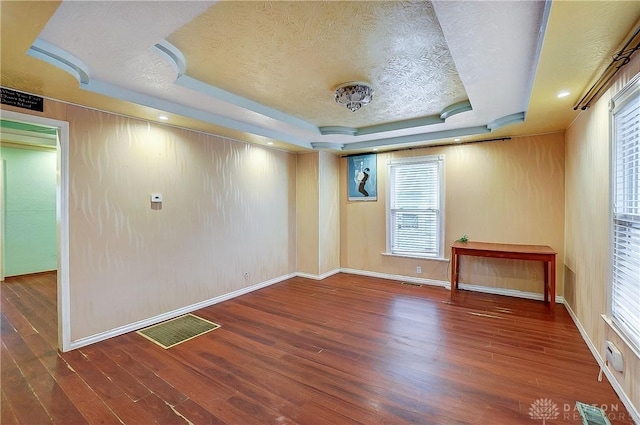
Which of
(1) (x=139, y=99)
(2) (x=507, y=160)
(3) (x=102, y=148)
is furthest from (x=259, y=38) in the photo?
(2) (x=507, y=160)

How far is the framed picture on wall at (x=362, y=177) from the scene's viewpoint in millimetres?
5520

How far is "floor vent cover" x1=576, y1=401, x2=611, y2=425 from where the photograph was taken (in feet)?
6.05

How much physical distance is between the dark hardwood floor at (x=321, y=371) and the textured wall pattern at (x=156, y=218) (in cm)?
45

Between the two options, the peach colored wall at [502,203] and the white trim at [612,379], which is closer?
the white trim at [612,379]

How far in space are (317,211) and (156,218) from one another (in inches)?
105

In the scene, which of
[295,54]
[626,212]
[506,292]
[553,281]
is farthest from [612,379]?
[295,54]

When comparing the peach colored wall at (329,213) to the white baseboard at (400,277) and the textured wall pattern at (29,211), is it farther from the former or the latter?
the textured wall pattern at (29,211)

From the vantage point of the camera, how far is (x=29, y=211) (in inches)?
214

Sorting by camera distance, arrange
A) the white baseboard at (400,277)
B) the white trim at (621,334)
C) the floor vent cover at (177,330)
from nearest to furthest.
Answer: the white trim at (621,334) < the floor vent cover at (177,330) < the white baseboard at (400,277)

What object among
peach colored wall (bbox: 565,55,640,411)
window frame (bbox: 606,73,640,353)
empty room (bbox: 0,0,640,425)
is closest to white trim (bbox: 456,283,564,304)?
empty room (bbox: 0,0,640,425)

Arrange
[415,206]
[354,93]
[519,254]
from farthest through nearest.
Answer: [415,206]
[519,254]
[354,93]

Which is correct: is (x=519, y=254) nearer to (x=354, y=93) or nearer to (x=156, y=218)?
(x=354, y=93)

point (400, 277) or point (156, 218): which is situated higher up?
point (156, 218)

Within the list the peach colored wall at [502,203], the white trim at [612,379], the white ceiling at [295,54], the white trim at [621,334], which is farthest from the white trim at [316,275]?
the white trim at [621,334]
